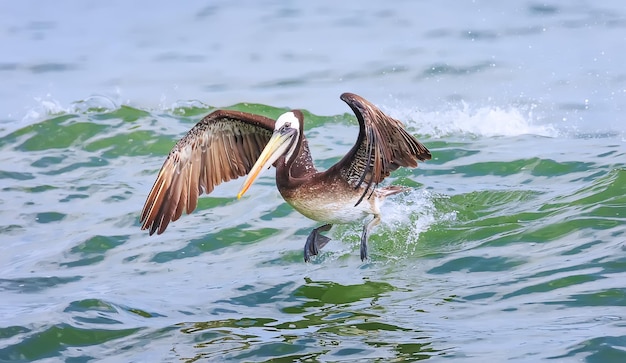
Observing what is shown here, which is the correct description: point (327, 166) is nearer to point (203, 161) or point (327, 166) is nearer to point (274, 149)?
point (203, 161)

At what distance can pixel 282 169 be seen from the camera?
27.6 ft

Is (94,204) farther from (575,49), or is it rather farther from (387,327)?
(575,49)

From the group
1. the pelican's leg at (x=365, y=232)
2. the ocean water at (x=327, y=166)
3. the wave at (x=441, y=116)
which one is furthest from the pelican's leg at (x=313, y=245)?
the wave at (x=441, y=116)

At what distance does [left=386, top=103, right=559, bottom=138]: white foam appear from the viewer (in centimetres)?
1211

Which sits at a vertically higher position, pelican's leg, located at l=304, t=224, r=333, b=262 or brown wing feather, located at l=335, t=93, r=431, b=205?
brown wing feather, located at l=335, t=93, r=431, b=205

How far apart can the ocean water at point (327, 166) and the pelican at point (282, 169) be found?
0.47 metres

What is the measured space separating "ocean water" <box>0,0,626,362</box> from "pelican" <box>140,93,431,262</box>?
1.55 ft

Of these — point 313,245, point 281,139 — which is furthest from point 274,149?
point 313,245

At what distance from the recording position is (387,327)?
7195 millimetres

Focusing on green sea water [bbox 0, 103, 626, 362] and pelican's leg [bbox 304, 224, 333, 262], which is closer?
green sea water [bbox 0, 103, 626, 362]

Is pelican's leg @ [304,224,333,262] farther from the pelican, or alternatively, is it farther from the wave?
the wave

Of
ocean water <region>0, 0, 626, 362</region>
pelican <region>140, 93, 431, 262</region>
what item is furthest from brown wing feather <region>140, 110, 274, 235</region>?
ocean water <region>0, 0, 626, 362</region>

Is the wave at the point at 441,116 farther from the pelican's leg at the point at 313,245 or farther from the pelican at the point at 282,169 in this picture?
the pelican's leg at the point at 313,245

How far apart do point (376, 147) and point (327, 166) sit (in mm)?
4103
